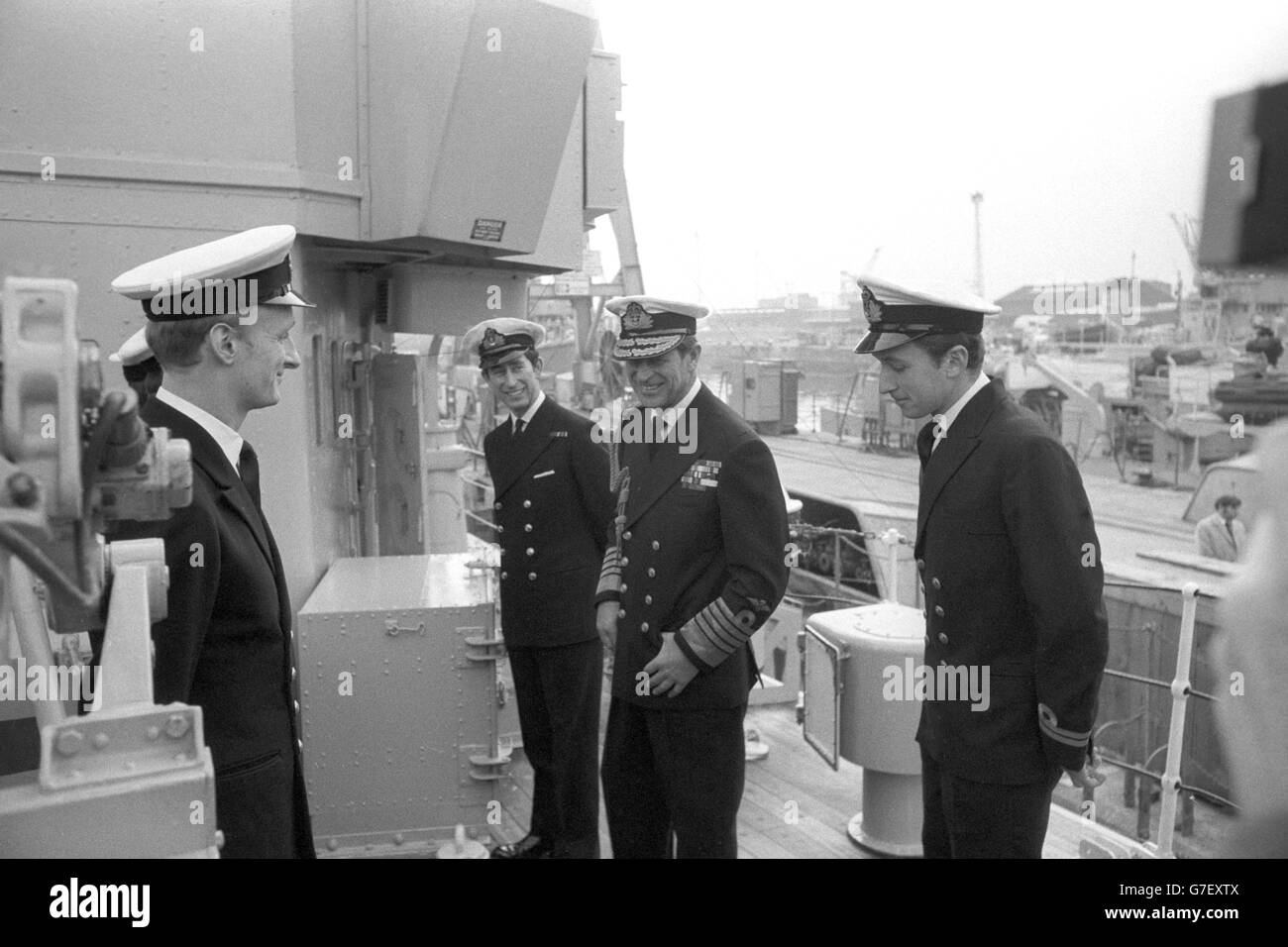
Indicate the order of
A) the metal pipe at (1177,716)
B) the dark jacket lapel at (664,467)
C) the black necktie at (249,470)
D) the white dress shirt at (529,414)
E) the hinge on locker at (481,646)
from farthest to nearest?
the white dress shirt at (529,414) → the hinge on locker at (481,646) → the metal pipe at (1177,716) → the dark jacket lapel at (664,467) → the black necktie at (249,470)

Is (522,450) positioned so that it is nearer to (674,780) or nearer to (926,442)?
(674,780)

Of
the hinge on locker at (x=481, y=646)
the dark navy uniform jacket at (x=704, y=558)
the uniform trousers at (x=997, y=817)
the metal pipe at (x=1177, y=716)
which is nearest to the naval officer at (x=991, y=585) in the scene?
the uniform trousers at (x=997, y=817)

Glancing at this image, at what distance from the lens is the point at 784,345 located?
55344 mm

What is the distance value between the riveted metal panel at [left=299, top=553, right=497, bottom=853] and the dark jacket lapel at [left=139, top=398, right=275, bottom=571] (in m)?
1.72

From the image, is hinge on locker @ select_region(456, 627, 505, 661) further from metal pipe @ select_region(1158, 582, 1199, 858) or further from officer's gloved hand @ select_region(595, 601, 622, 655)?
metal pipe @ select_region(1158, 582, 1199, 858)

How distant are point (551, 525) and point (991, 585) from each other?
5.98 ft

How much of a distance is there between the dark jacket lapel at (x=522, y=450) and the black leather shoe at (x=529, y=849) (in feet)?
4.08

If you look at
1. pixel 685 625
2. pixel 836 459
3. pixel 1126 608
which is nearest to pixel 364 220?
pixel 685 625

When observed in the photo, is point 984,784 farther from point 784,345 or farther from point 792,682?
point 784,345

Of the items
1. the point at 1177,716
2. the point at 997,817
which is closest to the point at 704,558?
the point at 997,817

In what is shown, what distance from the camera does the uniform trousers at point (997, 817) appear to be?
2346 mm

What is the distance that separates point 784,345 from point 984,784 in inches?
2119

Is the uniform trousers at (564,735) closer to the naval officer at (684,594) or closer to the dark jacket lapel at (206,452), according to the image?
the naval officer at (684,594)

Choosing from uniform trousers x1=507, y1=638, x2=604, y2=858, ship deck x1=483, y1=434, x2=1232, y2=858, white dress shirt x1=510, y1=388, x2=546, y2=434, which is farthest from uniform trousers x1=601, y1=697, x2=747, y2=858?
white dress shirt x1=510, y1=388, x2=546, y2=434
